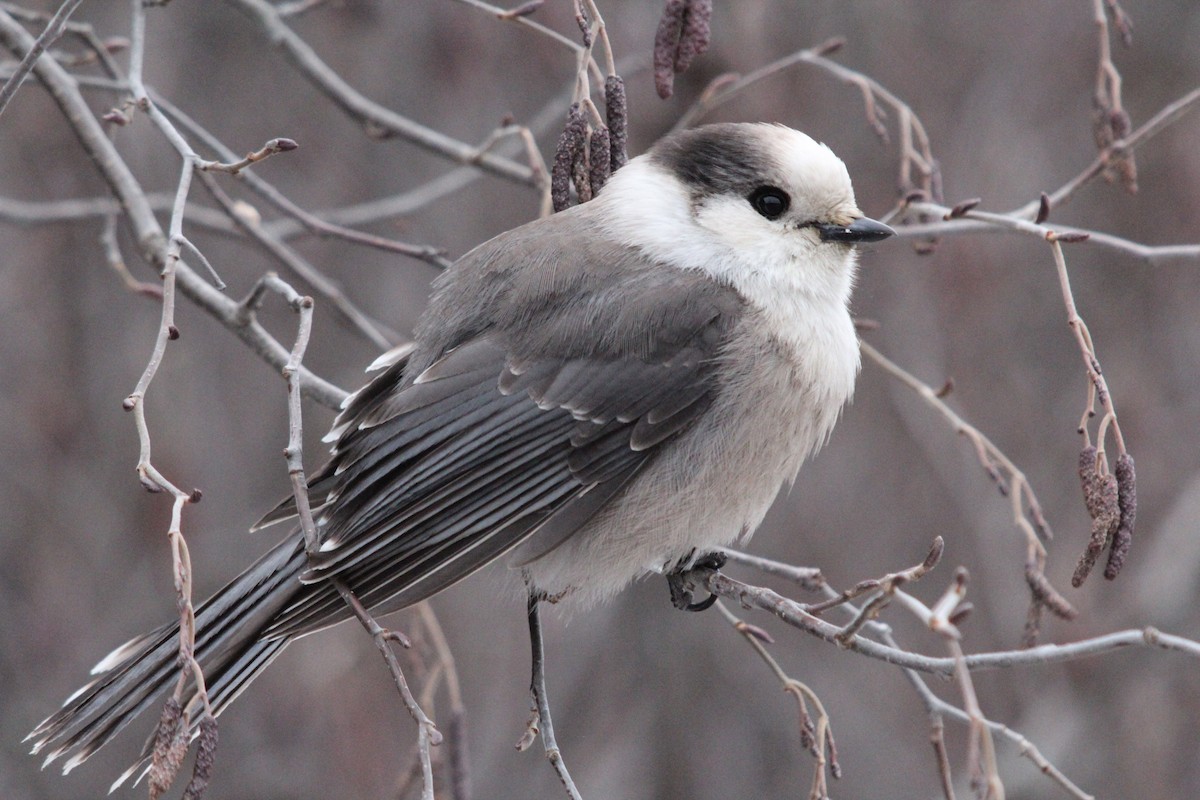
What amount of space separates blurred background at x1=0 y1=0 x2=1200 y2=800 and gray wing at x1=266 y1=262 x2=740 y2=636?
2.04 m

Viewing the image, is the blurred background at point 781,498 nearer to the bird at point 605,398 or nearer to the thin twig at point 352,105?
the thin twig at point 352,105

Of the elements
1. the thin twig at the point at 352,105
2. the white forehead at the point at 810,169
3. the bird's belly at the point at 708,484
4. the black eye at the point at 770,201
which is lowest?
the bird's belly at the point at 708,484

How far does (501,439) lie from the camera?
113 inches

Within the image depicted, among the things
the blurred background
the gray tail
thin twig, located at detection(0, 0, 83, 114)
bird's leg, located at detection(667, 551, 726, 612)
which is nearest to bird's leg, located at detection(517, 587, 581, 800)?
bird's leg, located at detection(667, 551, 726, 612)

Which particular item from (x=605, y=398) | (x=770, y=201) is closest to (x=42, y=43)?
(x=605, y=398)

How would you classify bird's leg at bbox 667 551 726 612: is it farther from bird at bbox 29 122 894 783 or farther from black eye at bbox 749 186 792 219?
black eye at bbox 749 186 792 219

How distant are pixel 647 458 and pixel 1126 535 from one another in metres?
1.14

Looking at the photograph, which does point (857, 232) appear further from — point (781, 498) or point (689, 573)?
point (781, 498)

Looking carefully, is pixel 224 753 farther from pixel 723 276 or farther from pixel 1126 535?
pixel 1126 535

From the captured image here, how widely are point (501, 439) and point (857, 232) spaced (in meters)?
0.96

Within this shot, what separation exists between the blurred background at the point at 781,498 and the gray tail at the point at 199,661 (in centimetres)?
240

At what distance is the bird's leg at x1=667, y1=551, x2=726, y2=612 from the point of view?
9.87ft

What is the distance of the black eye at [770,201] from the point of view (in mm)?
3033


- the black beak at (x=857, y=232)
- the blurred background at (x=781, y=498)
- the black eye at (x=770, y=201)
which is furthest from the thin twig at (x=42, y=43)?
the blurred background at (x=781, y=498)
